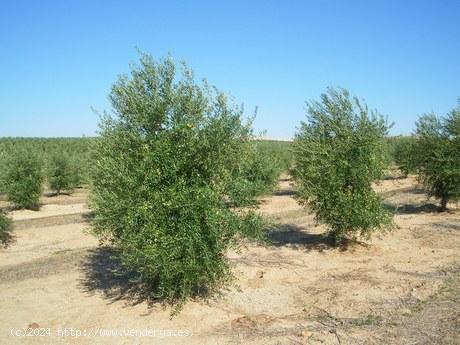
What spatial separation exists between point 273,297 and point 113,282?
4393 mm

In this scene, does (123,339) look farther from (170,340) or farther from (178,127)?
(178,127)

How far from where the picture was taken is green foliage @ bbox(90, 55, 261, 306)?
928 centimetres

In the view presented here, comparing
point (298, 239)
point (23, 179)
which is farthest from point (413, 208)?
point (23, 179)

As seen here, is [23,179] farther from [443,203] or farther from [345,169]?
[443,203]

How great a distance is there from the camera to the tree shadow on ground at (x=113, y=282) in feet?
34.7

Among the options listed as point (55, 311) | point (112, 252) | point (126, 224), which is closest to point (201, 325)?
point (126, 224)

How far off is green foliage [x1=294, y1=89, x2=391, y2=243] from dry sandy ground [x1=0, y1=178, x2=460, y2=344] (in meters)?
1.28

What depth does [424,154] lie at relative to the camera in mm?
21562

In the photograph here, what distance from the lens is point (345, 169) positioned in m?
14.2

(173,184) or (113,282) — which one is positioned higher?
(173,184)

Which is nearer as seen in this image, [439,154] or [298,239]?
[298,239]

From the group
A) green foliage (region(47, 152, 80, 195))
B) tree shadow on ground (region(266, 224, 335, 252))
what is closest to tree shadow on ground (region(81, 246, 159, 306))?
tree shadow on ground (region(266, 224, 335, 252))

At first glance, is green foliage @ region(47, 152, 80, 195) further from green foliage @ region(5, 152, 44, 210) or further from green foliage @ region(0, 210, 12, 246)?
green foliage @ region(0, 210, 12, 246)

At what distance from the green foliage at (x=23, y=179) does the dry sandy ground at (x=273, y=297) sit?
636 cm
